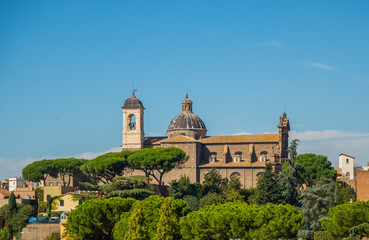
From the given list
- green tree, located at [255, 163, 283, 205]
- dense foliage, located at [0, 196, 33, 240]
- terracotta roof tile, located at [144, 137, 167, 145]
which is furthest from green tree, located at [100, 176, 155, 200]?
terracotta roof tile, located at [144, 137, 167, 145]

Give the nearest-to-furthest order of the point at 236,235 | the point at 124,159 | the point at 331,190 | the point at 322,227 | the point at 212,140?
the point at 236,235 < the point at 322,227 < the point at 331,190 < the point at 124,159 < the point at 212,140

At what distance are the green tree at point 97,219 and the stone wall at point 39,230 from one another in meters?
6.59

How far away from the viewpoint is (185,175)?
3211 inches

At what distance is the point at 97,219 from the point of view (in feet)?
175

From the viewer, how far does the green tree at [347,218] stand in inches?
1855

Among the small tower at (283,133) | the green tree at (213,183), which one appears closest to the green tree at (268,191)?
the green tree at (213,183)

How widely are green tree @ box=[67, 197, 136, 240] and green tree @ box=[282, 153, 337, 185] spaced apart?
24154 mm

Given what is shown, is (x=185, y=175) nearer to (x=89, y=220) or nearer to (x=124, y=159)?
(x=124, y=159)

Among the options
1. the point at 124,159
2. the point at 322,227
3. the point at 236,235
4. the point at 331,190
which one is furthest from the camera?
the point at 124,159

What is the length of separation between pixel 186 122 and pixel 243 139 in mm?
8153

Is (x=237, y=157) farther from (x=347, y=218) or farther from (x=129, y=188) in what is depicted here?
(x=347, y=218)

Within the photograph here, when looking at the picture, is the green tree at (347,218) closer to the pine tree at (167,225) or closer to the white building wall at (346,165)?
the pine tree at (167,225)

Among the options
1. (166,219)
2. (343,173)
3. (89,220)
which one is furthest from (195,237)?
(343,173)

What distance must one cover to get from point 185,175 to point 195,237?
34254mm
